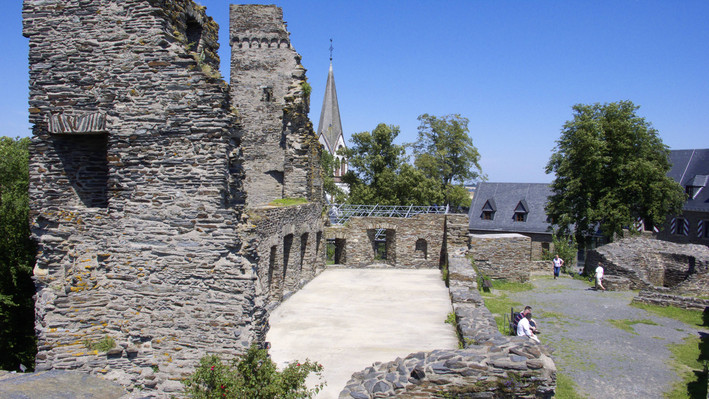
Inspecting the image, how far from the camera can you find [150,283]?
23.7 ft

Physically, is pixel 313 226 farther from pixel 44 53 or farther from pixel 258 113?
pixel 44 53

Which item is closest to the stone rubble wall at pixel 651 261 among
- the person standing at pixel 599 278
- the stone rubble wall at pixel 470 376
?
the person standing at pixel 599 278

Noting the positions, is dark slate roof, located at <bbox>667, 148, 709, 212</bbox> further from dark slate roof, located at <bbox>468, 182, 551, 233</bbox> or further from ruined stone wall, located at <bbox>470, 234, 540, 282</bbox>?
ruined stone wall, located at <bbox>470, 234, 540, 282</bbox>

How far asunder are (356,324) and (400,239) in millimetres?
8654

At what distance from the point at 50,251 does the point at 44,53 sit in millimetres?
2985

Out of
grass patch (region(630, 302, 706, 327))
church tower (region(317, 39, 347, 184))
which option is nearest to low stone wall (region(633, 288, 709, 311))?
grass patch (region(630, 302, 706, 327))

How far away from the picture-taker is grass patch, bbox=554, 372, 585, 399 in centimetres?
955

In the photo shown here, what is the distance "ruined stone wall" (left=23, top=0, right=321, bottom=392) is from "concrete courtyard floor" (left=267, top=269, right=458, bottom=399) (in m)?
2.46

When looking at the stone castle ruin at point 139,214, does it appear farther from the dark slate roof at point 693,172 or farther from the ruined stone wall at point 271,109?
the dark slate roof at point 693,172

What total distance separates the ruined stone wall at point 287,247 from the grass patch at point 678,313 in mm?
12140

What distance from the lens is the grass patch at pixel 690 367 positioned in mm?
9914

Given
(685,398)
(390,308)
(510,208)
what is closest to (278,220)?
(390,308)

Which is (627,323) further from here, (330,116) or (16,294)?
(330,116)

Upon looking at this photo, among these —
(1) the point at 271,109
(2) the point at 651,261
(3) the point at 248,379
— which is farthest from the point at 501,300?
(3) the point at 248,379
